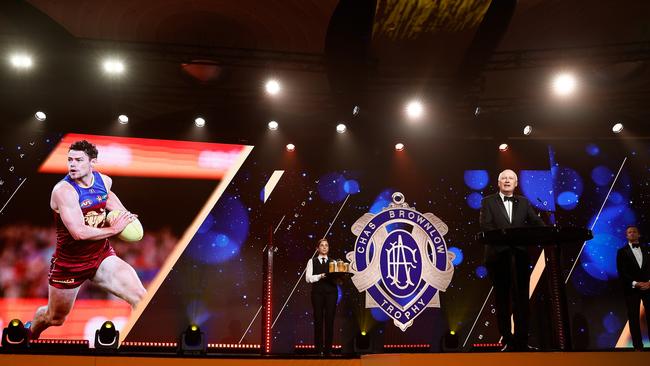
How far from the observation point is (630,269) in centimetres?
671

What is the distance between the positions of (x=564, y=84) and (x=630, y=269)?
2.63m

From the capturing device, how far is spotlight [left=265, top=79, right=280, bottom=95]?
24.9ft

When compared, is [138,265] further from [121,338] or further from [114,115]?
[114,115]

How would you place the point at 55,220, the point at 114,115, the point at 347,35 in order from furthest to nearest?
1. the point at 114,115
2. the point at 55,220
3. the point at 347,35

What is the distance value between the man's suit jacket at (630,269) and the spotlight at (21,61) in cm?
783

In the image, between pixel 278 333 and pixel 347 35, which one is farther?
pixel 278 333

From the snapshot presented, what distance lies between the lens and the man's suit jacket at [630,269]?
6.64 meters

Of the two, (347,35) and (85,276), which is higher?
(347,35)

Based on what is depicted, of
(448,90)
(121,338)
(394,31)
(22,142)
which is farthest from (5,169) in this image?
(448,90)

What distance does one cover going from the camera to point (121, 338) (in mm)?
7234

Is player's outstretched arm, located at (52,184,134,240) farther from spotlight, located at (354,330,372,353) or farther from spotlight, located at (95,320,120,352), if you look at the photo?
spotlight, located at (354,330,372,353)

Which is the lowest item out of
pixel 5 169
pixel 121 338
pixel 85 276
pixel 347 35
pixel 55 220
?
pixel 121 338

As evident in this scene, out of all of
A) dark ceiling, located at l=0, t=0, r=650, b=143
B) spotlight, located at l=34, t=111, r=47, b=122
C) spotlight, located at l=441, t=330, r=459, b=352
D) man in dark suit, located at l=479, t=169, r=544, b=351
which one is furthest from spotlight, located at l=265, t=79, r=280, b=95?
man in dark suit, located at l=479, t=169, r=544, b=351

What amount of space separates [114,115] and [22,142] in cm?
129
